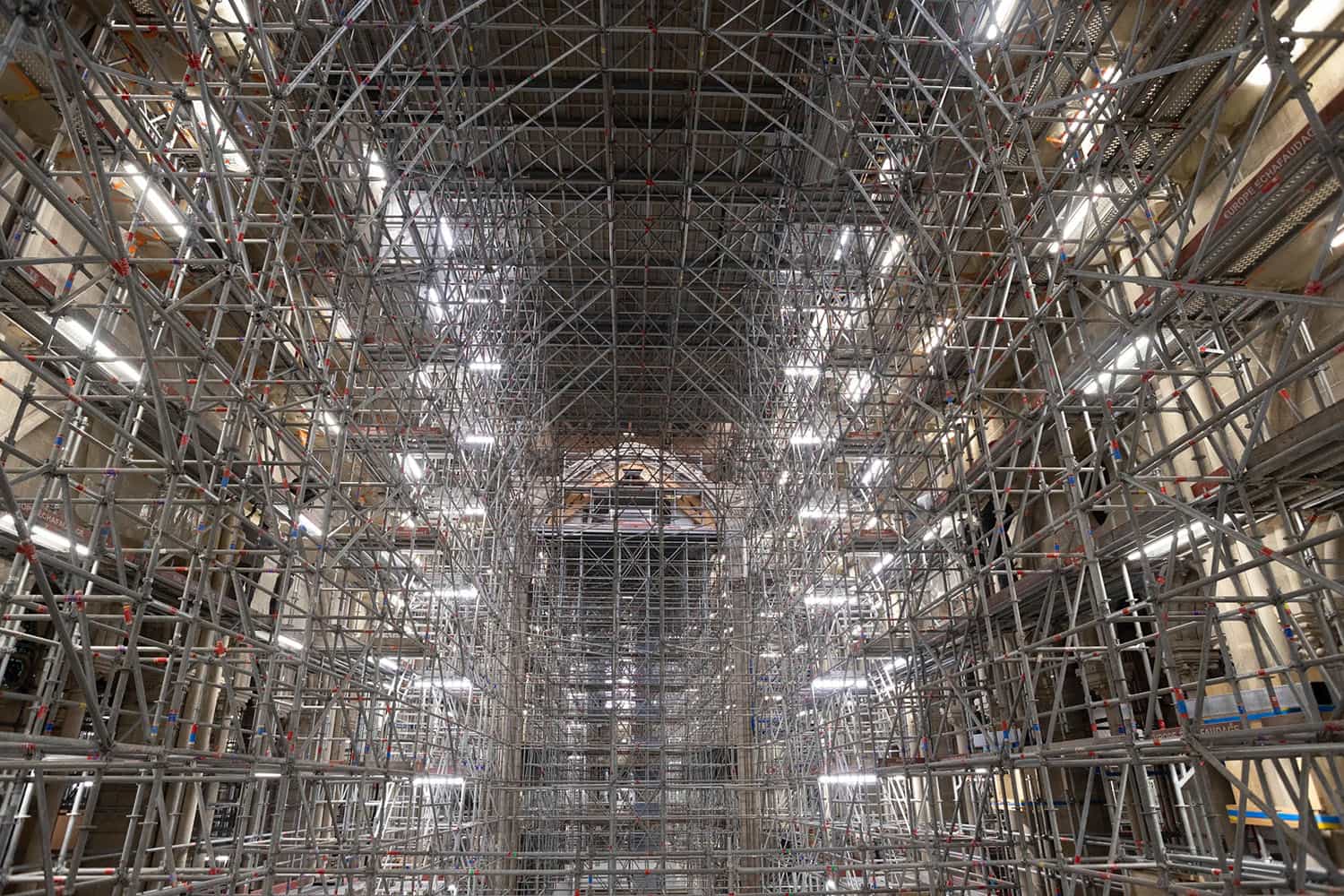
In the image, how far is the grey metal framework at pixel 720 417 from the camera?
6.66m

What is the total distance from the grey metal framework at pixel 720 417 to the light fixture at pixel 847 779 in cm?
32

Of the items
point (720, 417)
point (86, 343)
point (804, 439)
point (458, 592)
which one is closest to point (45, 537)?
point (86, 343)

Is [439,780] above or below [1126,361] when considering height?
below

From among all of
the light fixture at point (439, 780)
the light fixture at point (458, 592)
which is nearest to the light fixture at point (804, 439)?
the light fixture at point (458, 592)

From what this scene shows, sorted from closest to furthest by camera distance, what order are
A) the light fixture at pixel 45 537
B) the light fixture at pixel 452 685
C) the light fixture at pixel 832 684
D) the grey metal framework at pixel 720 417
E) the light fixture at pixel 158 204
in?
the grey metal framework at pixel 720 417 → the light fixture at pixel 45 537 → the light fixture at pixel 158 204 → the light fixture at pixel 832 684 → the light fixture at pixel 452 685

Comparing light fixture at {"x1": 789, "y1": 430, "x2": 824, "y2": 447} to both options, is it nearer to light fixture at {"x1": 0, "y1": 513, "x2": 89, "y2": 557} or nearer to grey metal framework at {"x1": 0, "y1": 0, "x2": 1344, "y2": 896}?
grey metal framework at {"x1": 0, "y1": 0, "x2": 1344, "y2": 896}

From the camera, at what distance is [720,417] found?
25.3 meters

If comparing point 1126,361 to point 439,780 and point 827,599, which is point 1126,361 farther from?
point 439,780

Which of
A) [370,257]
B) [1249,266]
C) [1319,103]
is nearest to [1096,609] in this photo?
[1249,266]

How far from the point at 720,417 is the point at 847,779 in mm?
12746

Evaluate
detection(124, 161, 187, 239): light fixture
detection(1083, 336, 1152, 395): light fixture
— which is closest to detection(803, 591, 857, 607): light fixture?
detection(1083, 336, 1152, 395): light fixture

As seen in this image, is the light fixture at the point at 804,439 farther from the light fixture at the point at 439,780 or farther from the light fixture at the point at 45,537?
the light fixture at the point at 45,537

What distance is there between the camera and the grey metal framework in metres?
6.66

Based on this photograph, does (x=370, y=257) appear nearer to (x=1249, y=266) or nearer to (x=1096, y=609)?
(x=1096, y=609)
